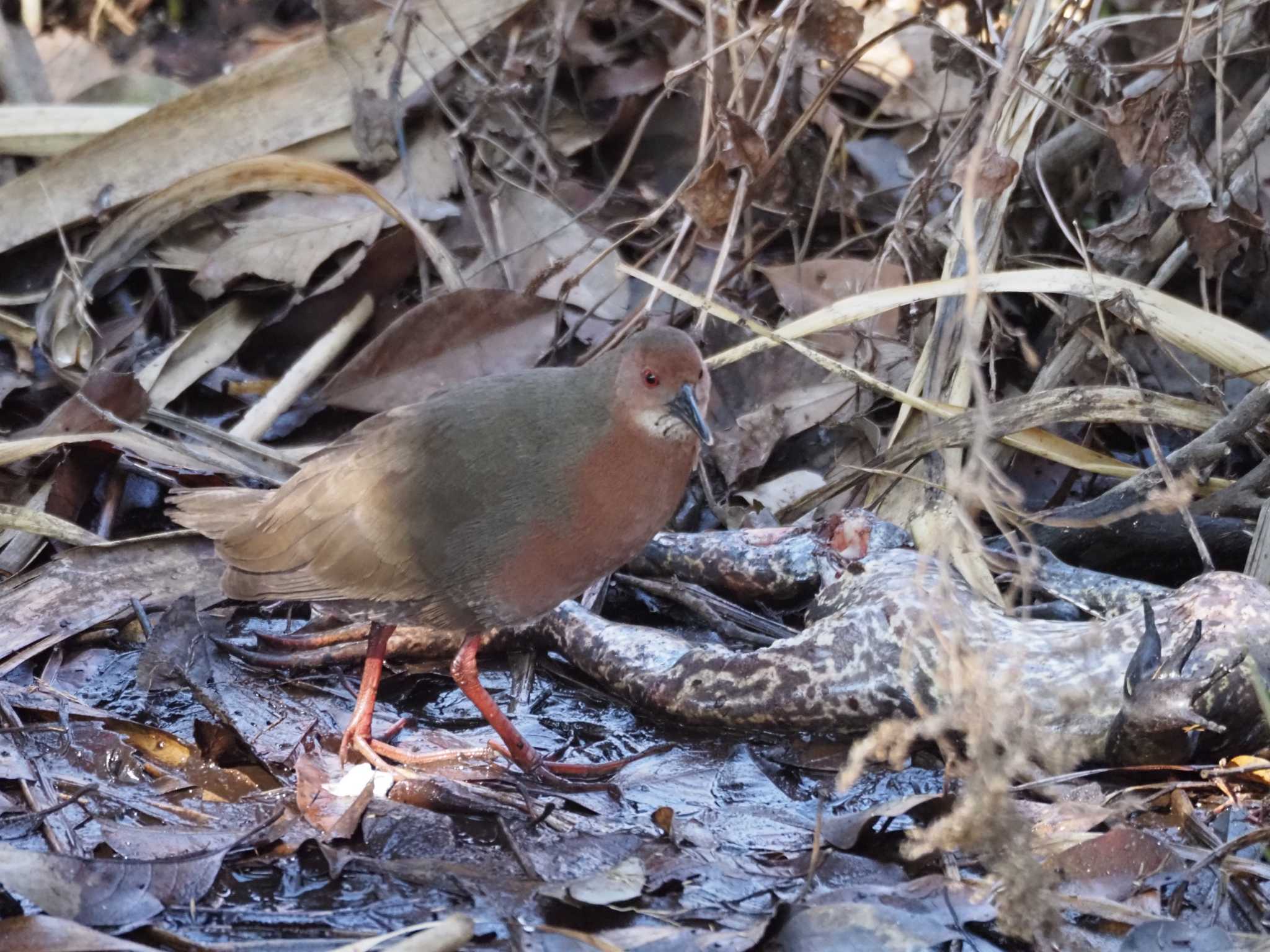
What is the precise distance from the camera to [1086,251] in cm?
481

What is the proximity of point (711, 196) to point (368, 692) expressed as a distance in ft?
7.15

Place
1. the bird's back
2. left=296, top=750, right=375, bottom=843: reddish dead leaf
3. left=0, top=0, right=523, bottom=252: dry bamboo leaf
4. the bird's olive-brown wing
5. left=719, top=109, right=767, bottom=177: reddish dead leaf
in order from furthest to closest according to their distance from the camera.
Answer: left=0, top=0, right=523, bottom=252: dry bamboo leaf, left=719, top=109, right=767, bottom=177: reddish dead leaf, the bird's olive-brown wing, the bird's back, left=296, top=750, right=375, bottom=843: reddish dead leaf

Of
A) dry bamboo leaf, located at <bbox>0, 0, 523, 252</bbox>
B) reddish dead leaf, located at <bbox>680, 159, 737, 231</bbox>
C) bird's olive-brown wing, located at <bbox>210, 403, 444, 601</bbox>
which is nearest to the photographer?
bird's olive-brown wing, located at <bbox>210, 403, 444, 601</bbox>

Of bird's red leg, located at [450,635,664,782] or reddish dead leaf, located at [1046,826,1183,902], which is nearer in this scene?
reddish dead leaf, located at [1046,826,1183,902]

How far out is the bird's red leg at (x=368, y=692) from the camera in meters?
3.90

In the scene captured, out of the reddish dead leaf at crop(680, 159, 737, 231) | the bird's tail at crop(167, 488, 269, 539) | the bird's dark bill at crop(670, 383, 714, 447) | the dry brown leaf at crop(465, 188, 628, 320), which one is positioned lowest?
the bird's tail at crop(167, 488, 269, 539)

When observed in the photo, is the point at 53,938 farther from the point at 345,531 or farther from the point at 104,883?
the point at 345,531

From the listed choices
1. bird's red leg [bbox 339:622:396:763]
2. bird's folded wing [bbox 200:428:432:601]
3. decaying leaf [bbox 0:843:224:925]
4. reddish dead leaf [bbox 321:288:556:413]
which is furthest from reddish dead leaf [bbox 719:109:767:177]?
decaying leaf [bbox 0:843:224:925]

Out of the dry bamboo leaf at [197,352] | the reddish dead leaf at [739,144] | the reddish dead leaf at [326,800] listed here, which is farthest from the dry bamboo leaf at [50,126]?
the reddish dead leaf at [326,800]

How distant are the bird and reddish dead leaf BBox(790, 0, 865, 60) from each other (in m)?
1.79

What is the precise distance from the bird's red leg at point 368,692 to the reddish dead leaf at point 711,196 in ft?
6.21

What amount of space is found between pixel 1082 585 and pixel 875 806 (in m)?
1.15

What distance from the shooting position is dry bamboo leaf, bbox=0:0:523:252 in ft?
18.5

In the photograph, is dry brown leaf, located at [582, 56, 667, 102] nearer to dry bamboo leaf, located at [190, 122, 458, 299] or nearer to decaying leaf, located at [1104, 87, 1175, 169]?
dry bamboo leaf, located at [190, 122, 458, 299]
